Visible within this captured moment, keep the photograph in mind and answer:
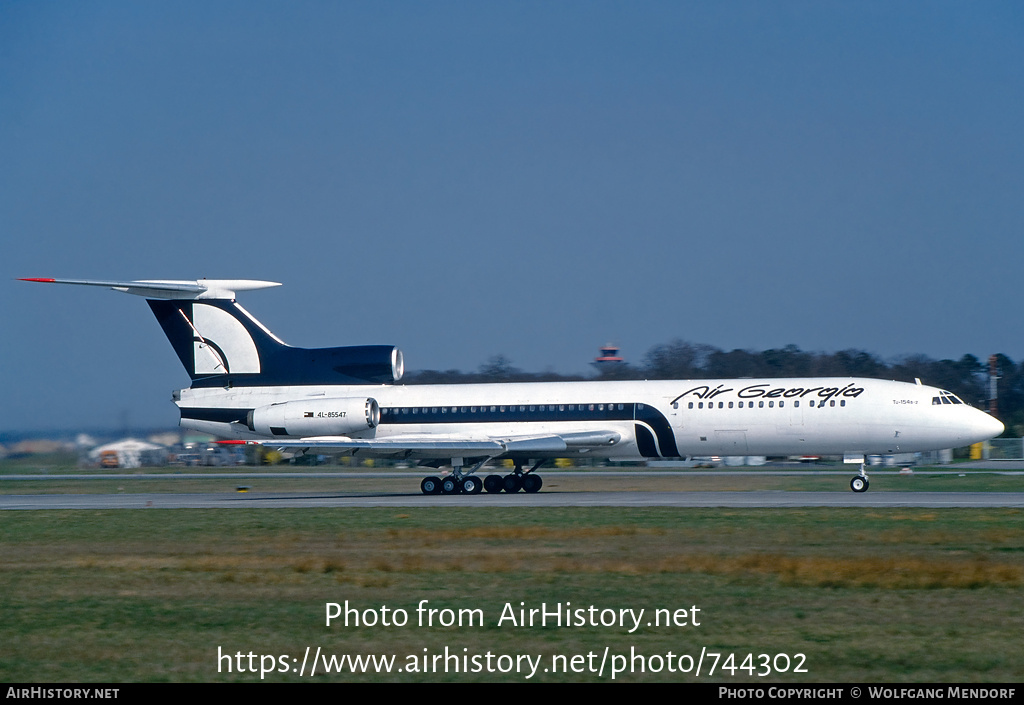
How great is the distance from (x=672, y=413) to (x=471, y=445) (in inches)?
253

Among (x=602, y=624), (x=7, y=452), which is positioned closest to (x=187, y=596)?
(x=602, y=624)

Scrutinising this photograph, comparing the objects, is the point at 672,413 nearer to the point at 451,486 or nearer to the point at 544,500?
the point at 544,500

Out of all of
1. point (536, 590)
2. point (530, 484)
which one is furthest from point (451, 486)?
point (536, 590)

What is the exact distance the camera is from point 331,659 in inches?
385

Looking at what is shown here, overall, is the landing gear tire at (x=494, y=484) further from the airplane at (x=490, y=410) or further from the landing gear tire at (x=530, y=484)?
the landing gear tire at (x=530, y=484)

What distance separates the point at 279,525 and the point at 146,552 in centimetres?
492

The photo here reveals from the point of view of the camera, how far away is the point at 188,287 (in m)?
35.7

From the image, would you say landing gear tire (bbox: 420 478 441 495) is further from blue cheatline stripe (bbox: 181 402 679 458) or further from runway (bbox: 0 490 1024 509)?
blue cheatline stripe (bbox: 181 402 679 458)

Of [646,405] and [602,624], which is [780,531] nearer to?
[602,624]

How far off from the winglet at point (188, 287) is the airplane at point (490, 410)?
0.15 feet

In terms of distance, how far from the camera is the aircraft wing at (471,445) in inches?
1318

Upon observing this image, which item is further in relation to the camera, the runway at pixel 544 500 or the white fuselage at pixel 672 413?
the white fuselage at pixel 672 413

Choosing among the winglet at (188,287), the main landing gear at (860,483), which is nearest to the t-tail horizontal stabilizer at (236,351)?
the winglet at (188,287)

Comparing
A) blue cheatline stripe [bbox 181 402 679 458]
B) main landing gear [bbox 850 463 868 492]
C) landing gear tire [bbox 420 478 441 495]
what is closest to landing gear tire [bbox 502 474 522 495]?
blue cheatline stripe [bbox 181 402 679 458]
